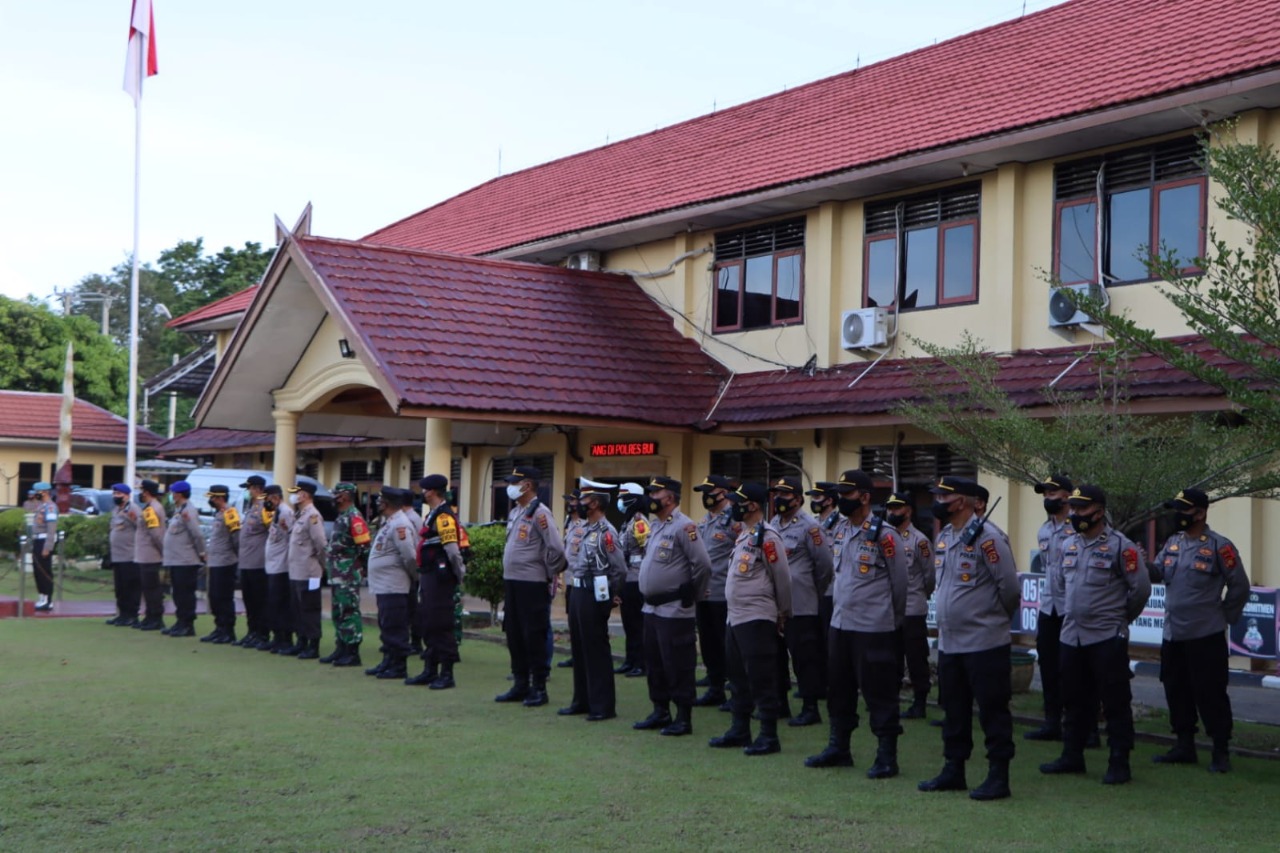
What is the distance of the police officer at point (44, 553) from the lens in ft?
64.3

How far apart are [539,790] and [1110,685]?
376 centimetres

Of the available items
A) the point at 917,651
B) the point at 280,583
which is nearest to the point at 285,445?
the point at 280,583

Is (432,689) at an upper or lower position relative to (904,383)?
lower

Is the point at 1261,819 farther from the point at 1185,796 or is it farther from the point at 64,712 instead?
the point at 64,712

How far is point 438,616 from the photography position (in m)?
13.0

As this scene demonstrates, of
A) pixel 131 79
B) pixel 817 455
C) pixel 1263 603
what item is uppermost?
pixel 131 79

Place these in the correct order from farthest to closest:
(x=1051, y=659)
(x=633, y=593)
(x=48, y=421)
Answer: (x=48, y=421)
(x=633, y=593)
(x=1051, y=659)

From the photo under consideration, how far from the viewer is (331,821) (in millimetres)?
7371

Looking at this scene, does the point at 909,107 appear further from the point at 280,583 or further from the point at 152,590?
the point at 152,590

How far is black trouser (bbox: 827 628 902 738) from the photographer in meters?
8.96

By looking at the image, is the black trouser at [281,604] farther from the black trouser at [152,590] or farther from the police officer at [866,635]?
the police officer at [866,635]

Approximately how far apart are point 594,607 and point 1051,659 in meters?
3.54

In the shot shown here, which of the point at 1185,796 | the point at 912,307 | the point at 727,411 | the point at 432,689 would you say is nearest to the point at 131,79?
the point at 727,411

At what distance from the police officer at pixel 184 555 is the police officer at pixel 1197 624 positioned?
11918mm
